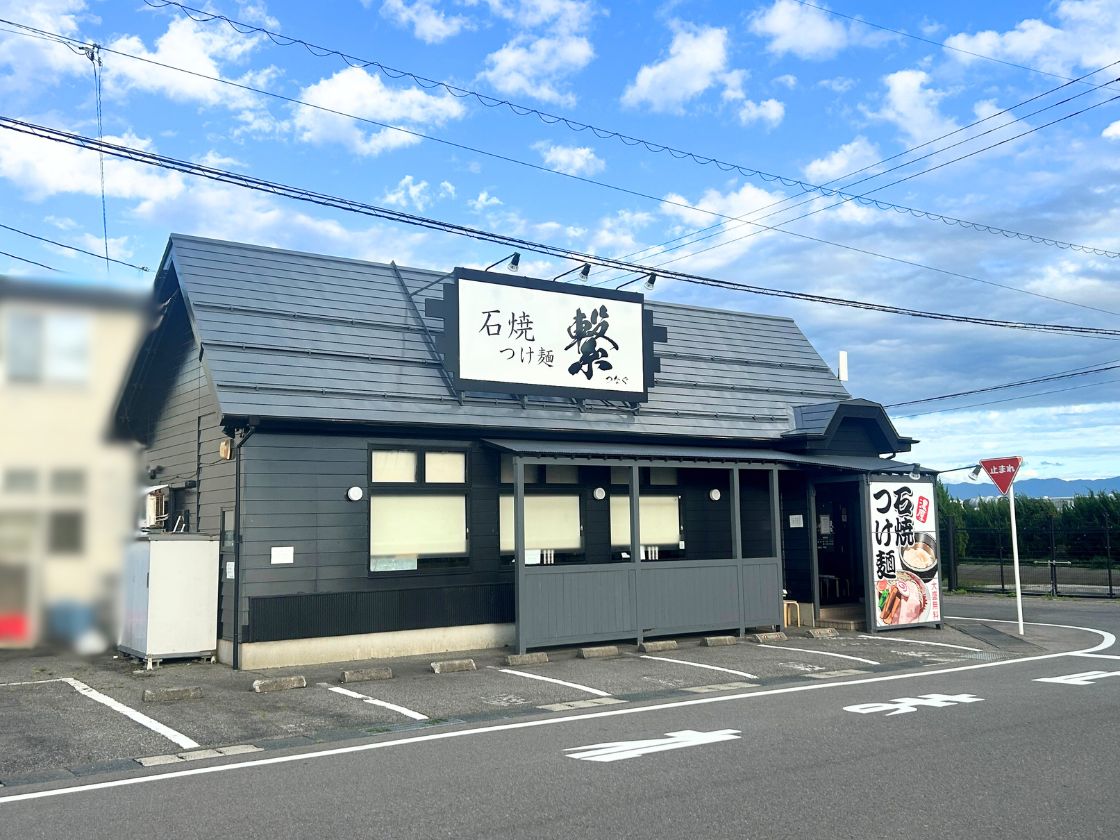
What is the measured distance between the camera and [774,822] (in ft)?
19.5

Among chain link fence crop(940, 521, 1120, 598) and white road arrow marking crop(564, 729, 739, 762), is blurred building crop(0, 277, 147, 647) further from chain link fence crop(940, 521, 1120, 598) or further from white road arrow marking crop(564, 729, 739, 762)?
chain link fence crop(940, 521, 1120, 598)

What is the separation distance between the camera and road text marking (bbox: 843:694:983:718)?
9.82m

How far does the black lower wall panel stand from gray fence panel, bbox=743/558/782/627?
4136 mm

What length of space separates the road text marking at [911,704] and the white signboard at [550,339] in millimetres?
7866

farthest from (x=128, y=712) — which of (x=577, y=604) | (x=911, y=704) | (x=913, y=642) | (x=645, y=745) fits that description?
(x=913, y=642)

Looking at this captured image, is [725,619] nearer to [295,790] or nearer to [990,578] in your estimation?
[295,790]

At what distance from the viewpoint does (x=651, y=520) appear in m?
17.4

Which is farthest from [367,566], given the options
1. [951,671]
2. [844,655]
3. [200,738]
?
[951,671]

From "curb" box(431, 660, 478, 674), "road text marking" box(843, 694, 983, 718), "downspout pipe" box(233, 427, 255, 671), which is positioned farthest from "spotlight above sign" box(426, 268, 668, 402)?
"road text marking" box(843, 694, 983, 718)

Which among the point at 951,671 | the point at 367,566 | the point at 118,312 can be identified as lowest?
the point at 951,671

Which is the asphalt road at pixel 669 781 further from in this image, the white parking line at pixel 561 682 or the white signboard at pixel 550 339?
the white signboard at pixel 550 339

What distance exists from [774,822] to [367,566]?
9.18 meters

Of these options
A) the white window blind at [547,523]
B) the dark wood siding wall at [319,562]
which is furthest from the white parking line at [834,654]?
the dark wood siding wall at [319,562]

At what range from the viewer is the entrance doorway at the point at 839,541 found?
19.8 metres
